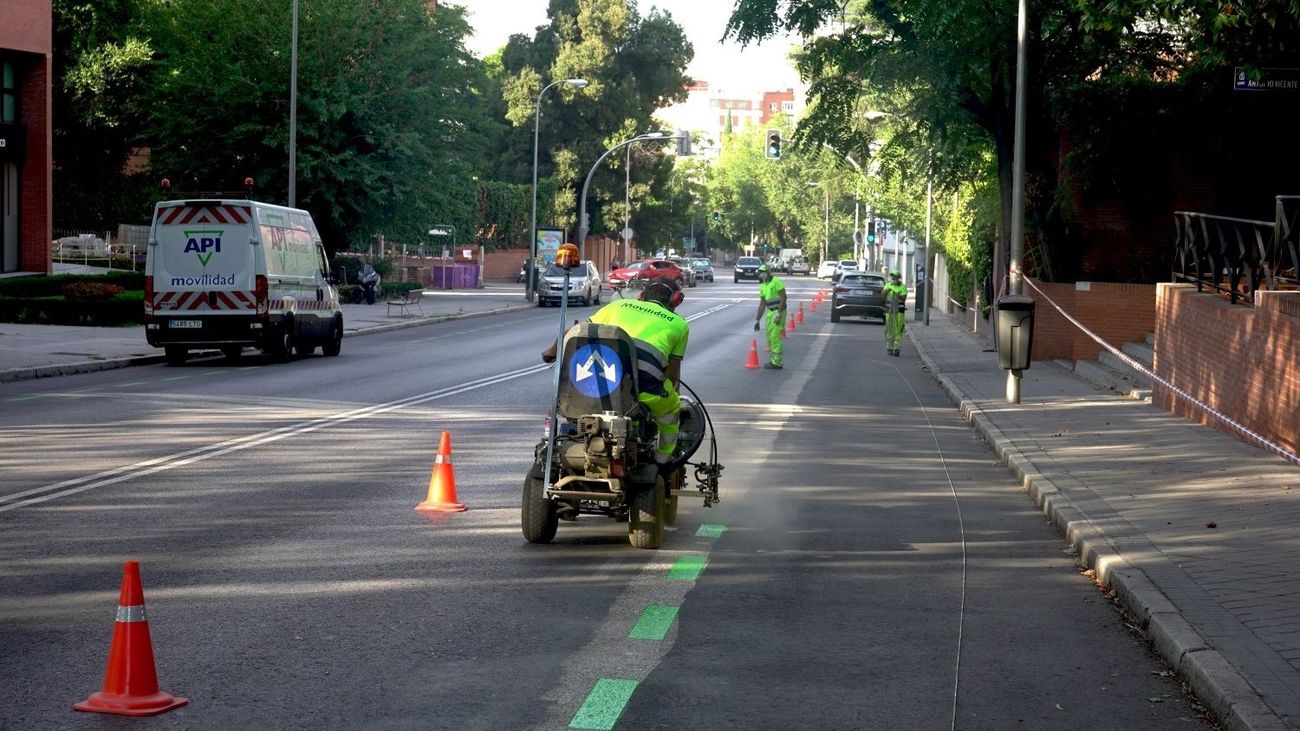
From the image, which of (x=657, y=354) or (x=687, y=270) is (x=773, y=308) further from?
(x=687, y=270)

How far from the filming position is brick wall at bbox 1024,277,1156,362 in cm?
2592

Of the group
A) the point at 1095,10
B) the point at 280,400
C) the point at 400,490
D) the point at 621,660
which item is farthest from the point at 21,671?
the point at 1095,10

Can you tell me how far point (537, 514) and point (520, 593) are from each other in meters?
1.40

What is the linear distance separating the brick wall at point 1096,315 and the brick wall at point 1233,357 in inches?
261

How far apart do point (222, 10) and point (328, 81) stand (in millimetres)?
4030

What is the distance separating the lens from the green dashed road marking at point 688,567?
28.4 ft

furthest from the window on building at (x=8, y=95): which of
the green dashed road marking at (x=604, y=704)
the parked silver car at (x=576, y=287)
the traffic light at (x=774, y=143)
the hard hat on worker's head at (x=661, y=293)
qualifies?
the green dashed road marking at (x=604, y=704)

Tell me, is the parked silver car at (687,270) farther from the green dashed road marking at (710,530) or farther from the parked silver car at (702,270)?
the green dashed road marking at (710,530)

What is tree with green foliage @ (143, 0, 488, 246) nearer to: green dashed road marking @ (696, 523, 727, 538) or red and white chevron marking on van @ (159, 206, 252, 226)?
red and white chevron marking on van @ (159, 206, 252, 226)

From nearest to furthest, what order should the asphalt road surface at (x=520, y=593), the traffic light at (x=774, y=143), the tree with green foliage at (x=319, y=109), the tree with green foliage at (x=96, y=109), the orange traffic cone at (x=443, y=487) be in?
the asphalt road surface at (x=520, y=593), the orange traffic cone at (x=443, y=487), the tree with green foliage at (x=319, y=109), the traffic light at (x=774, y=143), the tree with green foliage at (x=96, y=109)

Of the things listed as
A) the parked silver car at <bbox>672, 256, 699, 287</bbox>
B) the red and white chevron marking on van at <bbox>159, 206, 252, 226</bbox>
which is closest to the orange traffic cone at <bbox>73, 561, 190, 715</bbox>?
the red and white chevron marking on van at <bbox>159, 206, 252, 226</bbox>

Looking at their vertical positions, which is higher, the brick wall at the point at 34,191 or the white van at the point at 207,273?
the brick wall at the point at 34,191

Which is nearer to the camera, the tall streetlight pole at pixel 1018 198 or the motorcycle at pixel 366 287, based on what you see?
the tall streetlight pole at pixel 1018 198

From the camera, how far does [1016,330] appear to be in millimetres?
19281
